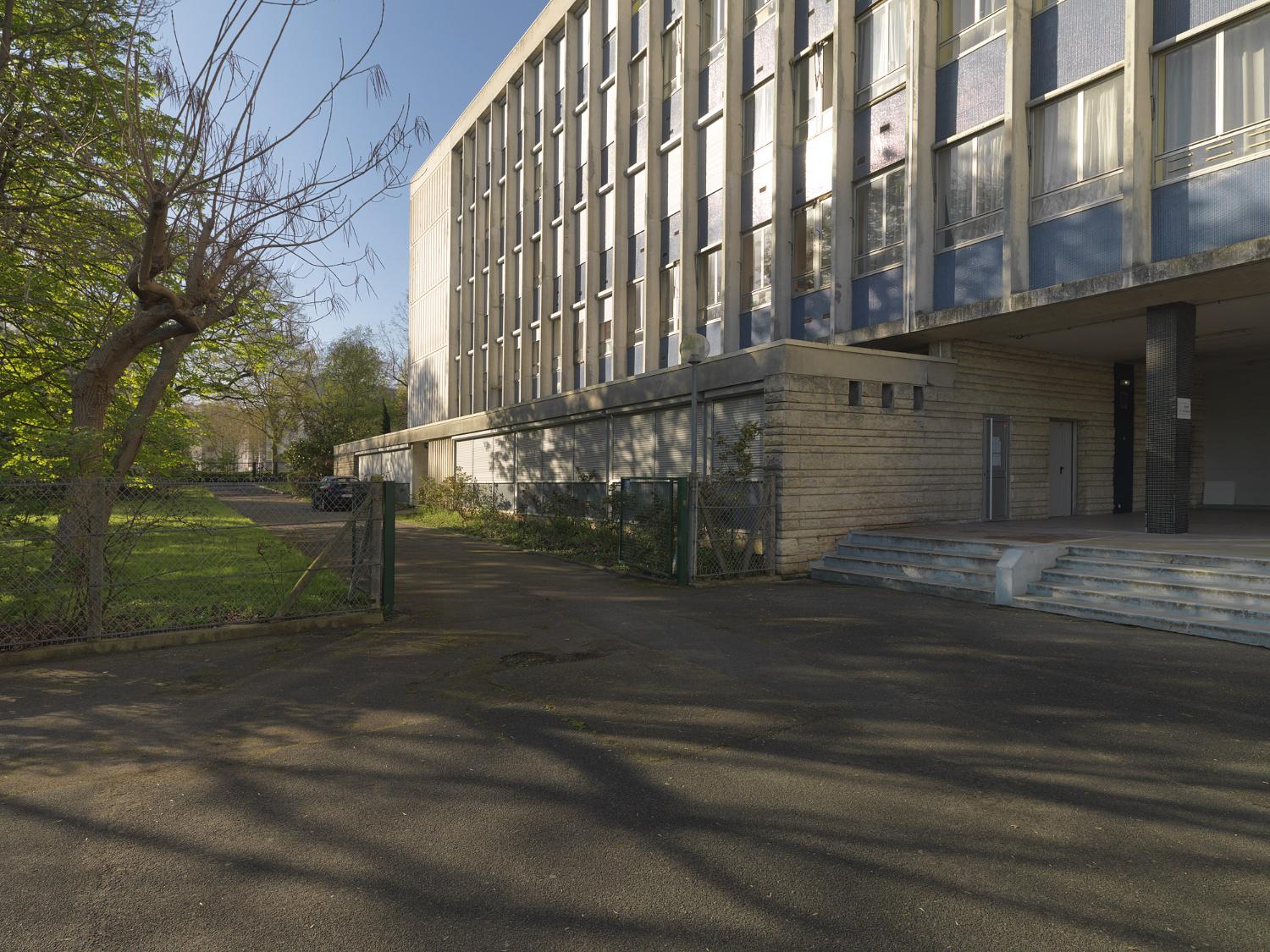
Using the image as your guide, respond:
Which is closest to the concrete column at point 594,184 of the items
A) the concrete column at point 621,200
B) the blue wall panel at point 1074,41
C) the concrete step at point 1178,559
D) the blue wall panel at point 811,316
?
the concrete column at point 621,200

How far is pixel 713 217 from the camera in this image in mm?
19484

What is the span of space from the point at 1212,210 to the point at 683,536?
8.80 m

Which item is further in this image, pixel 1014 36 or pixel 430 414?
pixel 430 414

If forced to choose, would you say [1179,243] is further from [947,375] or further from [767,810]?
[767,810]

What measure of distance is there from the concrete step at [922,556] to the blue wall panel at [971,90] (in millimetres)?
7894

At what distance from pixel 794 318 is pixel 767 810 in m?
14.7

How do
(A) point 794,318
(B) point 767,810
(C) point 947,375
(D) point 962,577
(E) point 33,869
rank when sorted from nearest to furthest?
(E) point 33,869 → (B) point 767,810 → (D) point 962,577 → (C) point 947,375 → (A) point 794,318

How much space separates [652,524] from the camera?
43.3ft

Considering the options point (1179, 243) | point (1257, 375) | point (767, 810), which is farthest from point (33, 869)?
point (1257, 375)

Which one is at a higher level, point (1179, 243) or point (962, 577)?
point (1179, 243)

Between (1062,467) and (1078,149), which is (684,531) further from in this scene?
(1062,467)

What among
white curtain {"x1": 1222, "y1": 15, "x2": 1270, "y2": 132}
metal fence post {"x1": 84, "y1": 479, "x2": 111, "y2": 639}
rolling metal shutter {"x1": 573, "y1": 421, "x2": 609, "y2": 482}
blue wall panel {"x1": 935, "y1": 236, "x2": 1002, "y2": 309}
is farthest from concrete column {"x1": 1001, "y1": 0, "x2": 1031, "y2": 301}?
metal fence post {"x1": 84, "y1": 479, "x2": 111, "y2": 639}

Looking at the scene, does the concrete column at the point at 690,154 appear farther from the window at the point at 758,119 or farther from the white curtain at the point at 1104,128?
the white curtain at the point at 1104,128

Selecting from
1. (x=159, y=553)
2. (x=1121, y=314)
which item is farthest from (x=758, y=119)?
(x=159, y=553)
